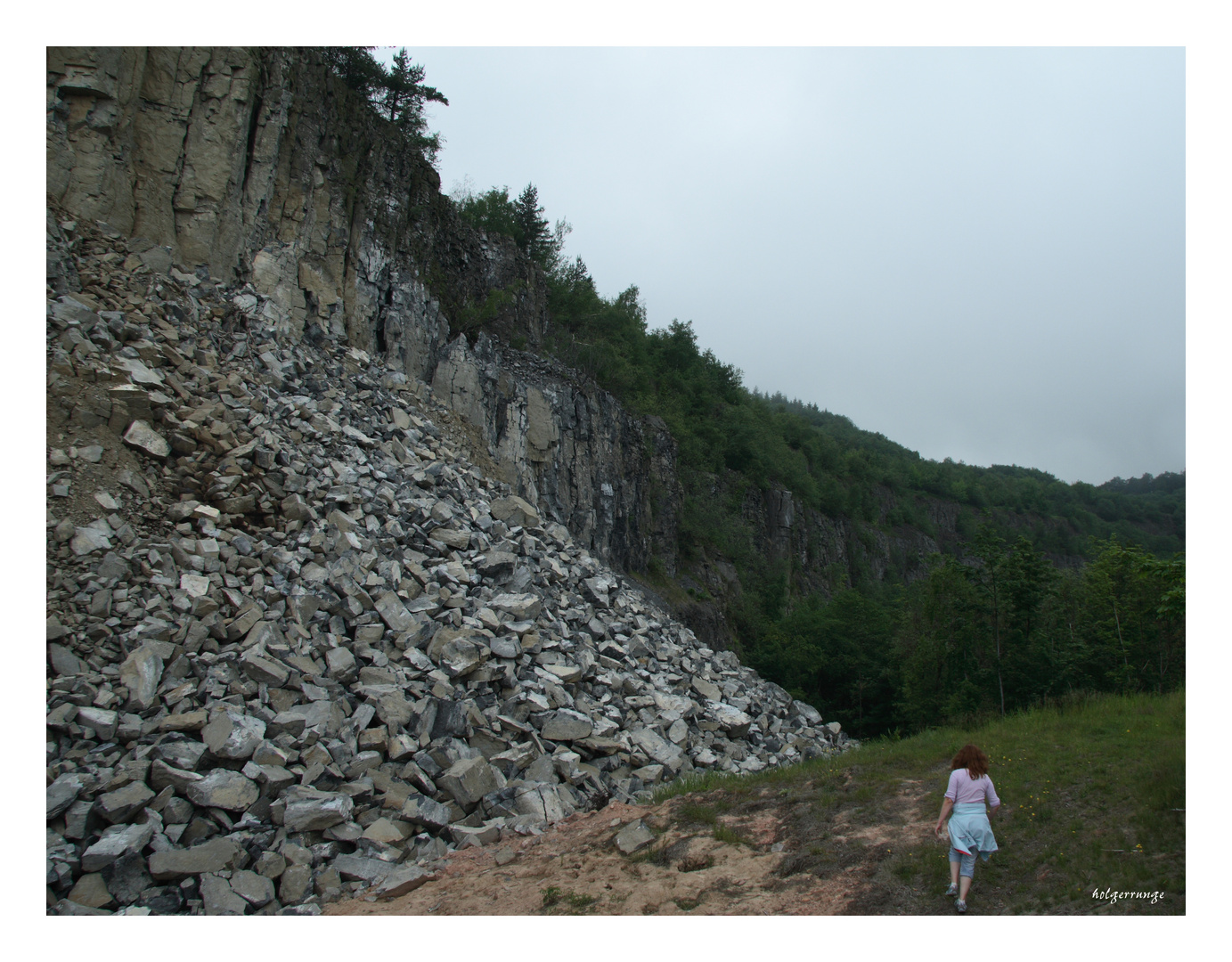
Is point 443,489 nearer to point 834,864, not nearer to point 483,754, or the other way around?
point 483,754

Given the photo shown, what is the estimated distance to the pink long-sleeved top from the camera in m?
4.81

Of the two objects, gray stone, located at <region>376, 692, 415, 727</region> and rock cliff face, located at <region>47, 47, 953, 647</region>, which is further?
rock cliff face, located at <region>47, 47, 953, 647</region>

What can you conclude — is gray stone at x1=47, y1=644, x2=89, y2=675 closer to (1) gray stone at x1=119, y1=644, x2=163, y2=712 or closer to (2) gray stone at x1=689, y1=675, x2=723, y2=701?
(1) gray stone at x1=119, y1=644, x2=163, y2=712

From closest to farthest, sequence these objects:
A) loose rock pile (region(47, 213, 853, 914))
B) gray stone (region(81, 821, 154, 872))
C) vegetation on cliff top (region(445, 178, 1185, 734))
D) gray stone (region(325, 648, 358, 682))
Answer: gray stone (region(81, 821, 154, 872))
loose rock pile (region(47, 213, 853, 914))
gray stone (region(325, 648, 358, 682))
vegetation on cliff top (region(445, 178, 1185, 734))

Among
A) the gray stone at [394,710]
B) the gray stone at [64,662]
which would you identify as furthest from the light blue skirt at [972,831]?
the gray stone at [64,662]

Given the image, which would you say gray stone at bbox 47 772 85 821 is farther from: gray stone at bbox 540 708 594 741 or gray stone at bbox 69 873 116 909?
gray stone at bbox 540 708 594 741

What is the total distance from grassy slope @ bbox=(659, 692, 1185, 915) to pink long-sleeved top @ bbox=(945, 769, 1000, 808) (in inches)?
32.5

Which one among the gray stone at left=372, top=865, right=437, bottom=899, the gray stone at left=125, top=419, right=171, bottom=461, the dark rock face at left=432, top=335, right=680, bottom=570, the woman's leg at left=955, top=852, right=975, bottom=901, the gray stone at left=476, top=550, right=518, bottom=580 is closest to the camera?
the woman's leg at left=955, top=852, right=975, bottom=901

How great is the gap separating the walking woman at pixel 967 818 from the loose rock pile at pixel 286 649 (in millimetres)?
3985

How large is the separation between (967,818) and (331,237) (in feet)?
56.3

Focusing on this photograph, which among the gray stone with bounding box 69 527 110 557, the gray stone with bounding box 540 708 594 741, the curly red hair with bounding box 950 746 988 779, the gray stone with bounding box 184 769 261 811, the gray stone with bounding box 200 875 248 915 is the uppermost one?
the gray stone with bounding box 69 527 110 557

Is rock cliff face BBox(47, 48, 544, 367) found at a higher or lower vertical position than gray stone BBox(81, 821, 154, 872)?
higher

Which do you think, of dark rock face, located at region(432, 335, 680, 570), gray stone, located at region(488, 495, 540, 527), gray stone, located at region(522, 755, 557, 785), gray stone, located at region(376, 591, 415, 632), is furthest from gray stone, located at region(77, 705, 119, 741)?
dark rock face, located at region(432, 335, 680, 570)

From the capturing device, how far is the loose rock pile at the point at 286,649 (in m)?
5.85
